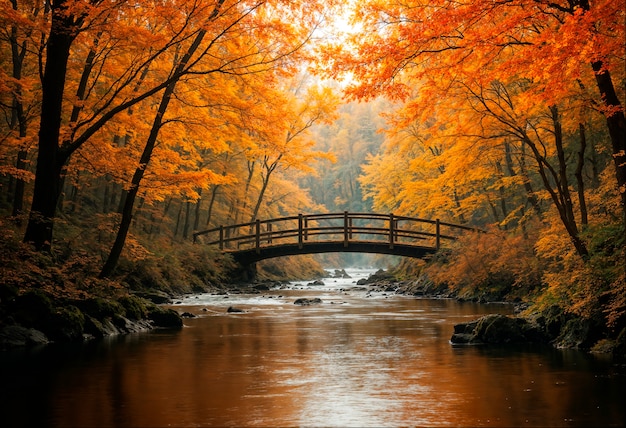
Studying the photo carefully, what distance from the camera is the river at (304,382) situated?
5.70 meters

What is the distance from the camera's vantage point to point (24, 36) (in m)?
12.8

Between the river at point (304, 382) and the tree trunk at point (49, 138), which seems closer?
the river at point (304, 382)

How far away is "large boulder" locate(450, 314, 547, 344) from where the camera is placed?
10.4 m

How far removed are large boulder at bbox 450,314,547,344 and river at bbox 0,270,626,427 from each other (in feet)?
1.41

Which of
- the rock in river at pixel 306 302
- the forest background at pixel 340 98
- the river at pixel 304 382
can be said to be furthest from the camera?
the rock in river at pixel 306 302

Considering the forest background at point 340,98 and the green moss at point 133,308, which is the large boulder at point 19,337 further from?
the green moss at point 133,308

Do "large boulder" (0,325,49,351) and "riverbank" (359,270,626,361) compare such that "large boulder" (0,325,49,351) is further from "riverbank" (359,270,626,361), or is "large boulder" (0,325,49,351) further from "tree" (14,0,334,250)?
"riverbank" (359,270,626,361)

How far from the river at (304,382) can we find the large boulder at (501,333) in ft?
1.41

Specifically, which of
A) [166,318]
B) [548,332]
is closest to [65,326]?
[166,318]

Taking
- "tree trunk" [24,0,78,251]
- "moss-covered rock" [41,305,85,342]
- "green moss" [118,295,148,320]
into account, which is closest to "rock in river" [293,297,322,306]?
"green moss" [118,295,148,320]

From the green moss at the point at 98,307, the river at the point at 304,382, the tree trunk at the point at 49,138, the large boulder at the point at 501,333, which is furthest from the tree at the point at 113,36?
the large boulder at the point at 501,333

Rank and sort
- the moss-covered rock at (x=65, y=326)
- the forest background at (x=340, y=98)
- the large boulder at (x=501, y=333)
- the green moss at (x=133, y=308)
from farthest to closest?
the green moss at (x=133, y=308) → the large boulder at (x=501, y=333) → the moss-covered rock at (x=65, y=326) → the forest background at (x=340, y=98)

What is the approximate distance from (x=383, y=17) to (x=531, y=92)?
2.44m

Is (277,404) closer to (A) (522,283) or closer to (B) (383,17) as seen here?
(B) (383,17)
